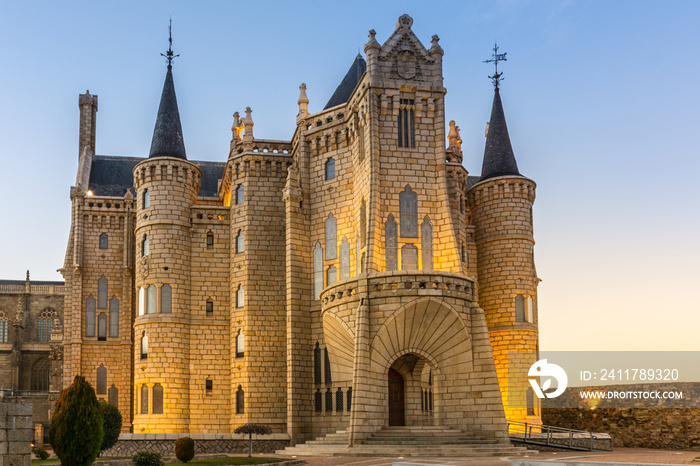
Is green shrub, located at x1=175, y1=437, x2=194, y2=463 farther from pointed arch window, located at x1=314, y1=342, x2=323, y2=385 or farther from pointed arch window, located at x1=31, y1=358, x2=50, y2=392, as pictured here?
pointed arch window, located at x1=31, y1=358, x2=50, y2=392

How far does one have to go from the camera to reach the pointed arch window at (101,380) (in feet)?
143

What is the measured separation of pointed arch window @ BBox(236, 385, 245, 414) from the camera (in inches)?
1513

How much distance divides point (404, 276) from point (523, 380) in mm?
A: 12243

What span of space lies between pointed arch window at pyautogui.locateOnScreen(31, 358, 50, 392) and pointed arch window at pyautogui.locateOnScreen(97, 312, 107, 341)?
23.6 meters

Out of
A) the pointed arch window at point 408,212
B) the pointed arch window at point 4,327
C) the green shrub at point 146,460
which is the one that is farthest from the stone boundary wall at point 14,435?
the pointed arch window at point 4,327

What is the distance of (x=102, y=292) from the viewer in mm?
44781

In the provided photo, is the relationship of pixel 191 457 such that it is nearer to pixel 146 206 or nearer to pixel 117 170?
pixel 146 206

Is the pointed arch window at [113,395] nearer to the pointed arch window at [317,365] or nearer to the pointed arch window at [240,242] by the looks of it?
the pointed arch window at [240,242]

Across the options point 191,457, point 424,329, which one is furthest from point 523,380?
point 191,457

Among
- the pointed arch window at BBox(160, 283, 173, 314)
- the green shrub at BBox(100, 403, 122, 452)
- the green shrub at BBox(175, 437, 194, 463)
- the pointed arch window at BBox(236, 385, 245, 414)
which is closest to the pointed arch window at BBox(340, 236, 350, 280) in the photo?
the pointed arch window at BBox(236, 385, 245, 414)

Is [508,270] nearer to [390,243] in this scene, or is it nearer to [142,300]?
[390,243]

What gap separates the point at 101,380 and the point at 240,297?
10292mm

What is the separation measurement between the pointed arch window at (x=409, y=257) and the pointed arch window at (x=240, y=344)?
413 inches

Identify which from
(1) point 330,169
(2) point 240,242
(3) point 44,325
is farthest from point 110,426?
(3) point 44,325
